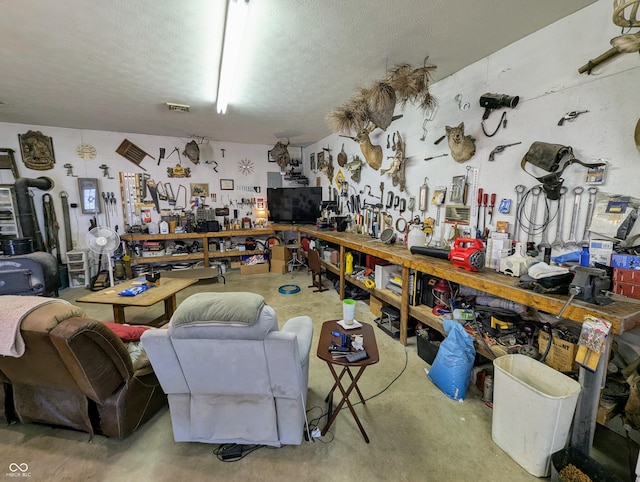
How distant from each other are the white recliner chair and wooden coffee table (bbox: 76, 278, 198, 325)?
59.1 inches

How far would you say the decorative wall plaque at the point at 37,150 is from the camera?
14.4ft

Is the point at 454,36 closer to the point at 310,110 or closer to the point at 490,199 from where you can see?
the point at 490,199

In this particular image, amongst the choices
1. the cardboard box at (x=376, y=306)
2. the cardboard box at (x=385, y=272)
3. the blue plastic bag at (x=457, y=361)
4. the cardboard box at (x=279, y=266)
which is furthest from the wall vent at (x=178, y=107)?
the blue plastic bag at (x=457, y=361)

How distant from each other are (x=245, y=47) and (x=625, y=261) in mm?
2986

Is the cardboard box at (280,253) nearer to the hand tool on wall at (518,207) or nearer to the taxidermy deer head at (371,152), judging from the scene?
the taxidermy deer head at (371,152)

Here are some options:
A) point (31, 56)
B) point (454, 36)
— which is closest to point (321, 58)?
point (454, 36)

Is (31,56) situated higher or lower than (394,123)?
higher

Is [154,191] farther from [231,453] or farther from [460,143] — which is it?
[460,143]

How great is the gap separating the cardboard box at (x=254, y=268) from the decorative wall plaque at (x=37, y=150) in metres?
3.60

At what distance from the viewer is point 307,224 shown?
18.5ft

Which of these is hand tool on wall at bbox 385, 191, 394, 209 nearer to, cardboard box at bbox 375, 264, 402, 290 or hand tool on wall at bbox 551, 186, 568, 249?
cardboard box at bbox 375, 264, 402, 290

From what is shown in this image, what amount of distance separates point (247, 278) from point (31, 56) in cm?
379

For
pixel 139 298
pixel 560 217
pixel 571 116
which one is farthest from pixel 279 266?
pixel 571 116

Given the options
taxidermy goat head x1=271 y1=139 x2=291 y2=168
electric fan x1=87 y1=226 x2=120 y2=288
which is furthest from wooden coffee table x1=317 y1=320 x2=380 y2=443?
taxidermy goat head x1=271 y1=139 x2=291 y2=168
